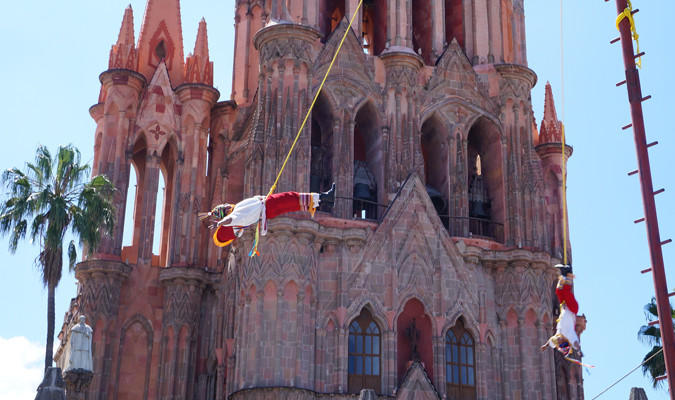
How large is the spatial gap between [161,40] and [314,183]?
10371 millimetres

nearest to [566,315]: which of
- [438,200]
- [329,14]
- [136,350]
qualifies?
[438,200]

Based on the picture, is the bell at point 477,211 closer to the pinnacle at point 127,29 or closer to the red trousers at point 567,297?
the pinnacle at point 127,29

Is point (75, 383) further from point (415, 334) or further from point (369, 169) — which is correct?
point (369, 169)

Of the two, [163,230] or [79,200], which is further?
[163,230]

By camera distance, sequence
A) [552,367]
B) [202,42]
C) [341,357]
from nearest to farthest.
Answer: [341,357]
[552,367]
[202,42]

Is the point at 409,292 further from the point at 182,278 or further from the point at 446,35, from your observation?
the point at 446,35

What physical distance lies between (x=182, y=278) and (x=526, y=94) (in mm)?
15706

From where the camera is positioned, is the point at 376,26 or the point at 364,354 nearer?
the point at 364,354

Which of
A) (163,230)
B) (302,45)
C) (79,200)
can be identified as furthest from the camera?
(163,230)

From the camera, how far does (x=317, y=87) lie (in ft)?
128

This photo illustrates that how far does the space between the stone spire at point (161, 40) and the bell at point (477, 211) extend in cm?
1324

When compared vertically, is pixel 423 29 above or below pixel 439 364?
above

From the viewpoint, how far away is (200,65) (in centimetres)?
4294

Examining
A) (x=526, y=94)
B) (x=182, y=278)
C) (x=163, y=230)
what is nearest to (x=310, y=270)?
(x=182, y=278)
